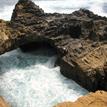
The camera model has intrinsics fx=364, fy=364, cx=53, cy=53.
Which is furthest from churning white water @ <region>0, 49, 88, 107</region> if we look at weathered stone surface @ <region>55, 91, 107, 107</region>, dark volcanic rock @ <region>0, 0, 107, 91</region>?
weathered stone surface @ <region>55, 91, 107, 107</region>

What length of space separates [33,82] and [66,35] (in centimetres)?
984

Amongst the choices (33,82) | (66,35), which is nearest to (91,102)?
(33,82)

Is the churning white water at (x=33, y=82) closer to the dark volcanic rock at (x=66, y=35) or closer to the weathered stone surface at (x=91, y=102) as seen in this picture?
the dark volcanic rock at (x=66, y=35)

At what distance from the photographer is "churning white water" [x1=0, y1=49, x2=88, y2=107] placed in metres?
42.1

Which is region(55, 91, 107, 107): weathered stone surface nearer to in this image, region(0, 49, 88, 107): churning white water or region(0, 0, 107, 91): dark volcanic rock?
region(0, 49, 88, 107): churning white water

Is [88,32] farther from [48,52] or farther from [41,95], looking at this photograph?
[41,95]

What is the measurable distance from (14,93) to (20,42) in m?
10.9

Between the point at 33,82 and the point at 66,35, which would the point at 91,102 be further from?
the point at 66,35

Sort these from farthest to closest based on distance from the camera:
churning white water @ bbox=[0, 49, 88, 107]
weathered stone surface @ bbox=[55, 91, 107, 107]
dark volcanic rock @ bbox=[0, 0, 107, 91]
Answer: dark volcanic rock @ bbox=[0, 0, 107, 91] < churning white water @ bbox=[0, 49, 88, 107] < weathered stone surface @ bbox=[55, 91, 107, 107]

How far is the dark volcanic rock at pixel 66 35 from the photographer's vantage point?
4631 centimetres

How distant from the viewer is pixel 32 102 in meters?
41.4

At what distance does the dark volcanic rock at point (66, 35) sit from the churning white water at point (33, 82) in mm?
1590

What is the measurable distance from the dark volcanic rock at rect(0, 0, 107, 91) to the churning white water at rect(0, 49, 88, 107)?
1590 millimetres

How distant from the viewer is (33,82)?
4644 centimetres
